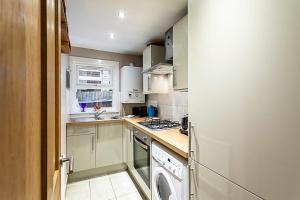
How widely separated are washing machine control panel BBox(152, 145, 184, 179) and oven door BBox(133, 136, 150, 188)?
0.29 metres

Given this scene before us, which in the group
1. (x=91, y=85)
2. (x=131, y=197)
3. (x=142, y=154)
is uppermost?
(x=91, y=85)

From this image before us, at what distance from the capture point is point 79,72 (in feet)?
9.60

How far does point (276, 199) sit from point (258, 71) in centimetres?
49

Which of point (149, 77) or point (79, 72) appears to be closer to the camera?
point (149, 77)

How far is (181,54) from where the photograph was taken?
1.68 meters

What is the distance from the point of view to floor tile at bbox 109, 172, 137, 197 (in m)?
2.12

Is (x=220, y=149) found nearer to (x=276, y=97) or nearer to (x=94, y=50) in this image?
(x=276, y=97)

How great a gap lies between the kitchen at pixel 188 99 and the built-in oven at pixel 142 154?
1 centimetres

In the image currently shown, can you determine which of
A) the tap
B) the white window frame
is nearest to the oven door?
the tap

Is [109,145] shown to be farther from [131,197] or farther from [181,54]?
[181,54]

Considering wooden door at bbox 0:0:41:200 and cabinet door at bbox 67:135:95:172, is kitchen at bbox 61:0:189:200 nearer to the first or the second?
cabinet door at bbox 67:135:95:172

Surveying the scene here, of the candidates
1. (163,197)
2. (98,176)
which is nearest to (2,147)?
(163,197)

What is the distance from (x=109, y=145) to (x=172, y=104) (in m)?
1.23

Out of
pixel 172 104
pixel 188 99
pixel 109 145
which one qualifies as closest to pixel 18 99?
pixel 188 99
